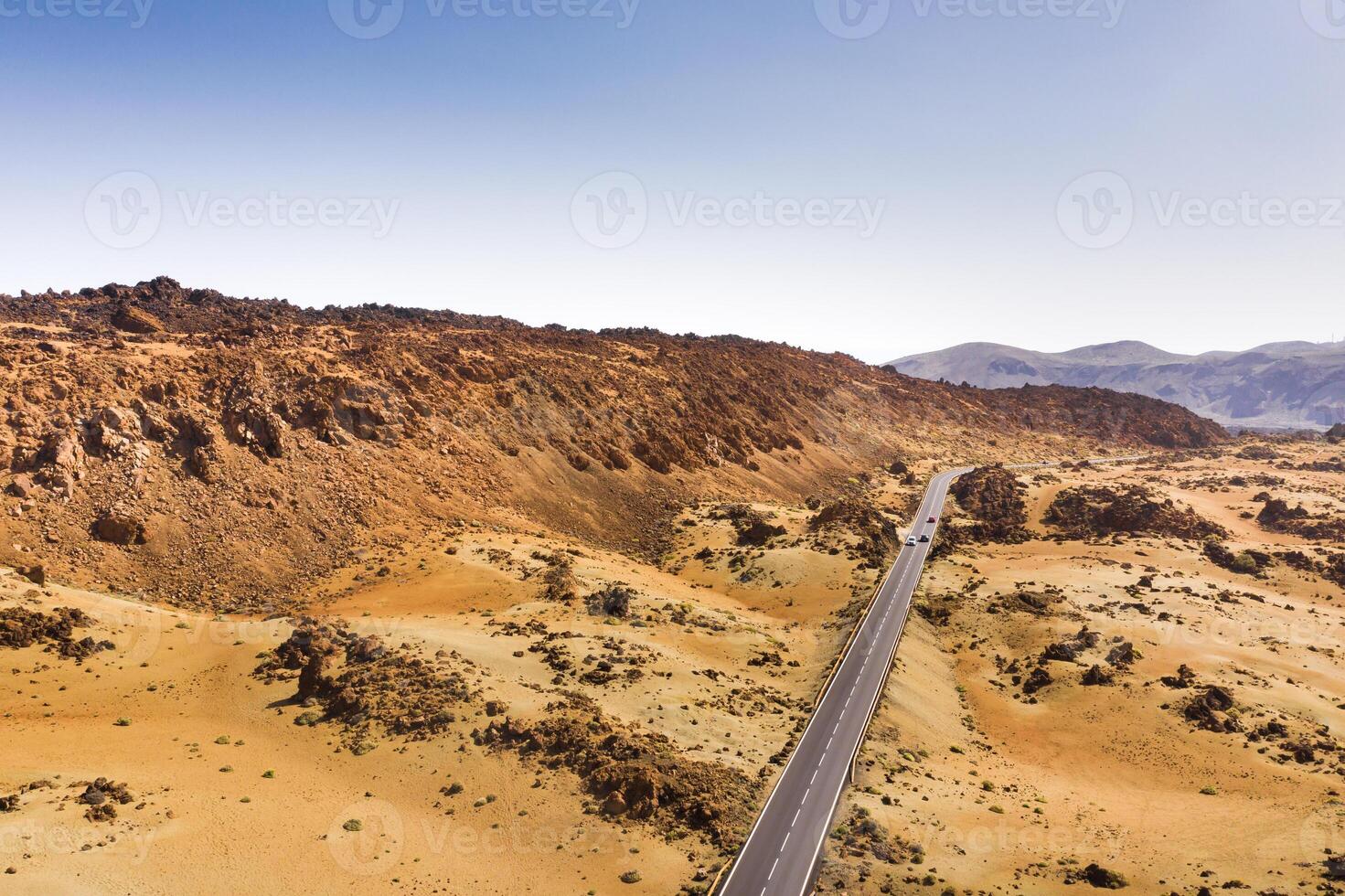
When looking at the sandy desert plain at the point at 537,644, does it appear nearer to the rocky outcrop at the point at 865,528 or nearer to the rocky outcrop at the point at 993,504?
the rocky outcrop at the point at 865,528

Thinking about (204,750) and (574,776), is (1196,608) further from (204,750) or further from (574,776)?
(204,750)

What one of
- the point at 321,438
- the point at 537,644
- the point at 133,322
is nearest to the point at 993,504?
the point at 537,644

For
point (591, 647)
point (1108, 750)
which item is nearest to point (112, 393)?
point (591, 647)

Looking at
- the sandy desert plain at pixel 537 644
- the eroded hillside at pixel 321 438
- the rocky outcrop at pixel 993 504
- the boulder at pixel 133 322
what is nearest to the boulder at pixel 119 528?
the eroded hillside at pixel 321 438

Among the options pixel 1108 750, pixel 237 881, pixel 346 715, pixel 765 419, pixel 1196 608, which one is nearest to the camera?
pixel 237 881

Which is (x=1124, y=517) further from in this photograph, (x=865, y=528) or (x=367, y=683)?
(x=367, y=683)

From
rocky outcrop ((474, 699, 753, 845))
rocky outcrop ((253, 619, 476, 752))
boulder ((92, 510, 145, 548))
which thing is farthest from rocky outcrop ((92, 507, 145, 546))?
rocky outcrop ((474, 699, 753, 845))

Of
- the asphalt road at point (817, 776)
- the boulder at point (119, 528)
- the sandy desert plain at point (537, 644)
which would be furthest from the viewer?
the boulder at point (119, 528)

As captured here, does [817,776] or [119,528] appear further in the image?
[119,528]

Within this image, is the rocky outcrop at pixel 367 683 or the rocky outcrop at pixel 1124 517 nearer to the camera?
the rocky outcrop at pixel 367 683
